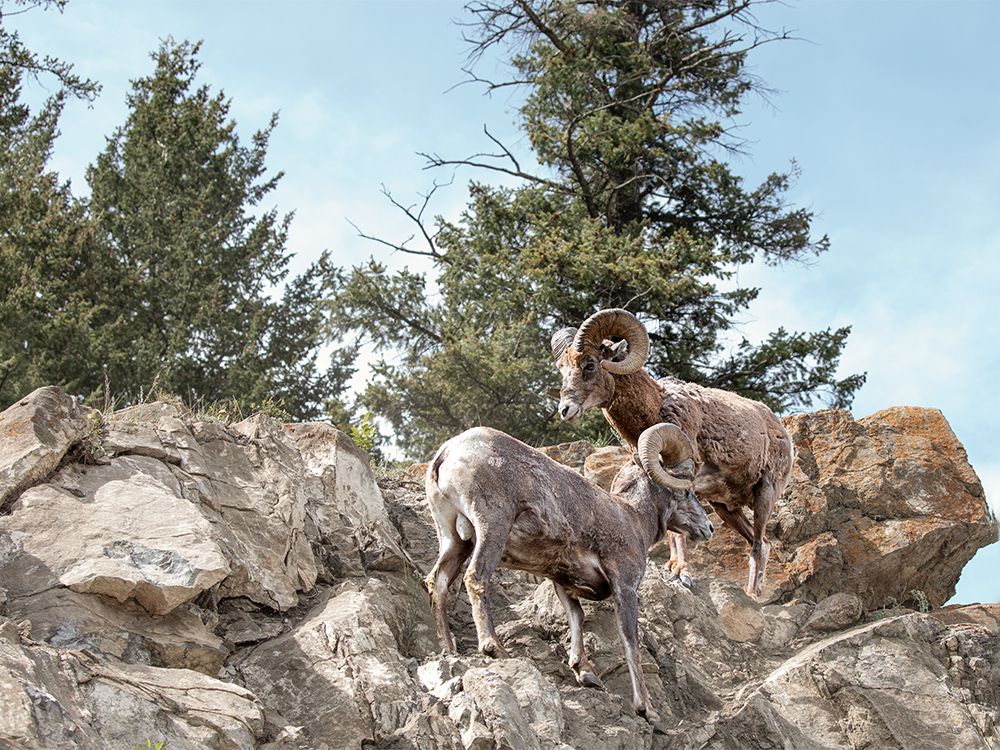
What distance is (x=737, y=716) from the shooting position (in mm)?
7699

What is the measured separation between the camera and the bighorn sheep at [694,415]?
911cm

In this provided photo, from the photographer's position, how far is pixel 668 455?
887 cm

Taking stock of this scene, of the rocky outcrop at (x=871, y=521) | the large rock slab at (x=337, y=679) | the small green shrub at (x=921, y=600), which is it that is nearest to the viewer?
the large rock slab at (x=337, y=679)

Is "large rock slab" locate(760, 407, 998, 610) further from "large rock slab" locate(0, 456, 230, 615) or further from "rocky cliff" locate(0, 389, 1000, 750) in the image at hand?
"large rock slab" locate(0, 456, 230, 615)

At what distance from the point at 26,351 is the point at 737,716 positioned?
15.3 m

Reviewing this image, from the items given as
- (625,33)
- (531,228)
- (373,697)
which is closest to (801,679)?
(373,697)

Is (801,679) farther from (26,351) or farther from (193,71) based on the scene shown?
(193,71)

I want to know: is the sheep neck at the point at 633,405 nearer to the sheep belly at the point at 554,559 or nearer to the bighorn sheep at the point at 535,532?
the bighorn sheep at the point at 535,532

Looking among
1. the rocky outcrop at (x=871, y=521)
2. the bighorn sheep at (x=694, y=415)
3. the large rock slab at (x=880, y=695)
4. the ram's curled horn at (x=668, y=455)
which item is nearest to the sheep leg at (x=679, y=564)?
the bighorn sheep at (x=694, y=415)

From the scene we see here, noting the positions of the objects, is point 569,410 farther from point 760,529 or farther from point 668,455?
point 760,529

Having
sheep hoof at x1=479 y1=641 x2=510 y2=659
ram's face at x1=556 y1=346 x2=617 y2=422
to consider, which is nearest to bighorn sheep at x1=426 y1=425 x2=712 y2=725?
sheep hoof at x1=479 y1=641 x2=510 y2=659

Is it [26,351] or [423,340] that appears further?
[423,340]

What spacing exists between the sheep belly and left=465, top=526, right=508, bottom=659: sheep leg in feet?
0.95

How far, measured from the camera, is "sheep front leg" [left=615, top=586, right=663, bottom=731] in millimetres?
7535
